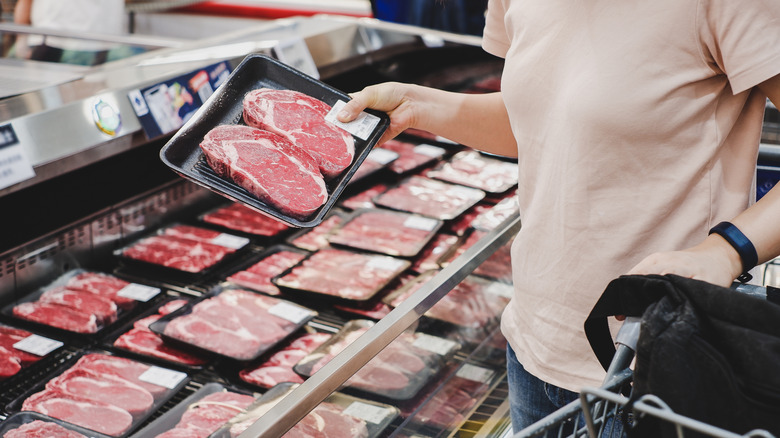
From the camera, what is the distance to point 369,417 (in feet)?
5.89

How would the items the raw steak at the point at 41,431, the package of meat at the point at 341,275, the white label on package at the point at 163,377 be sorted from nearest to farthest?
the raw steak at the point at 41,431 → the white label on package at the point at 163,377 → the package of meat at the point at 341,275

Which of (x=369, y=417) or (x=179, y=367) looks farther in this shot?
(x=179, y=367)

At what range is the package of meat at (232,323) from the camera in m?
2.22

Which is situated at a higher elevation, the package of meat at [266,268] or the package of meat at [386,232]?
the package of meat at [266,268]

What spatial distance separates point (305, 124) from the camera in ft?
5.87

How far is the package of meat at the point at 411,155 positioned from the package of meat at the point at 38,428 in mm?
1878

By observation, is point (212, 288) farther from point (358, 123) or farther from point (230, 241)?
point (358, 123)

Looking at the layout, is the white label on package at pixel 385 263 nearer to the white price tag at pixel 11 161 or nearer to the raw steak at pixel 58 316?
the raw steak at pixel 58 316

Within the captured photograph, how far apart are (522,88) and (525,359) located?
0.55m

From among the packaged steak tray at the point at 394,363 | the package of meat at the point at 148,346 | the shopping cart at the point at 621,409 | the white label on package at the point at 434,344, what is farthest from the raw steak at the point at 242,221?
the shopping cart at the point at 621,409

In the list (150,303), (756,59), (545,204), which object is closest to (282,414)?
(545,204)

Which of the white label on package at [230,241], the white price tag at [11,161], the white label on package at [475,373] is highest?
the white price tag at [11,161]

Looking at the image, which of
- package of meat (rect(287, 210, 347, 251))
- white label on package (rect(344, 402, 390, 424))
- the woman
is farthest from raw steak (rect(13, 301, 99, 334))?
the woman

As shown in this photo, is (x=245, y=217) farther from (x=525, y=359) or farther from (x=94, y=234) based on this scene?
(x=525, y=359)
